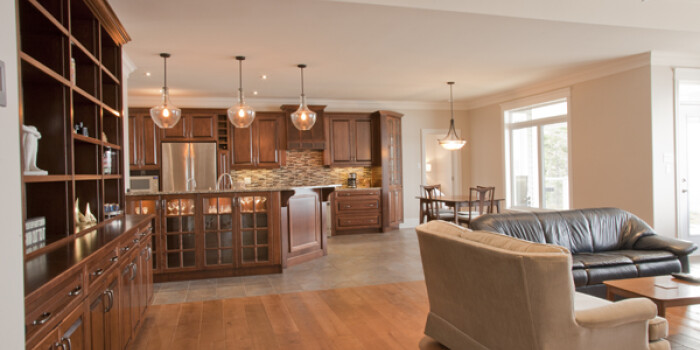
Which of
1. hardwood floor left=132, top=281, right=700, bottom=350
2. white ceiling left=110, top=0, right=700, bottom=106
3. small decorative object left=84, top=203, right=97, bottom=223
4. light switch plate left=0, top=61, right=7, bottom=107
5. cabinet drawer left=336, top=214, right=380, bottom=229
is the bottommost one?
hardwood floor left=132, top=281, right=700, bottom=350

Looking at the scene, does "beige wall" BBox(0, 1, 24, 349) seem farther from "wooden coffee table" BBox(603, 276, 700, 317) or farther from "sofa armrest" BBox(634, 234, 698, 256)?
"sofa armrest" BBox(634, 234, 698, 256)

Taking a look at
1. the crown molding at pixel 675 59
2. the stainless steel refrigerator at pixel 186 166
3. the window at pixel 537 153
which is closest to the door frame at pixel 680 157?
the crown molding at pixel 675 59

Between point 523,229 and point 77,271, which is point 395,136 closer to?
point 523,229

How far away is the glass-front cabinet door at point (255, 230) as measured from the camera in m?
5.12

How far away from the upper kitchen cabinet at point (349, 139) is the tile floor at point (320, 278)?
256 cm

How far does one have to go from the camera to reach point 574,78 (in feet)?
22.2

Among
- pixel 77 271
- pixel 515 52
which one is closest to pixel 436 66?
pixel 515 52

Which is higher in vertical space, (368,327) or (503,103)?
(503,103)

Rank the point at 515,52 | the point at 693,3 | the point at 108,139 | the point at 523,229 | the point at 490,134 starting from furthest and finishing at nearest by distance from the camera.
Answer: the point at 490,134 < the point at 515,52 < the point at 693,3 < the point at 523,229 < the point at 108,139

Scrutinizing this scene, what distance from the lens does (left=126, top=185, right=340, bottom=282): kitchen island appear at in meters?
4.92

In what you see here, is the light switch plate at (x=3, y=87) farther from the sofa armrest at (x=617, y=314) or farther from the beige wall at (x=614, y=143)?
the beige wall at (x=614, y=143)

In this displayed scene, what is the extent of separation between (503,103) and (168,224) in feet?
21.4

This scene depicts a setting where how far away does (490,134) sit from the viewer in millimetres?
8984

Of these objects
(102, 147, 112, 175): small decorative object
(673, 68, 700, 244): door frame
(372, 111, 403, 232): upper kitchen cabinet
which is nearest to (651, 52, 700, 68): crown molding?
(673, 68, 700, 244): door frame
